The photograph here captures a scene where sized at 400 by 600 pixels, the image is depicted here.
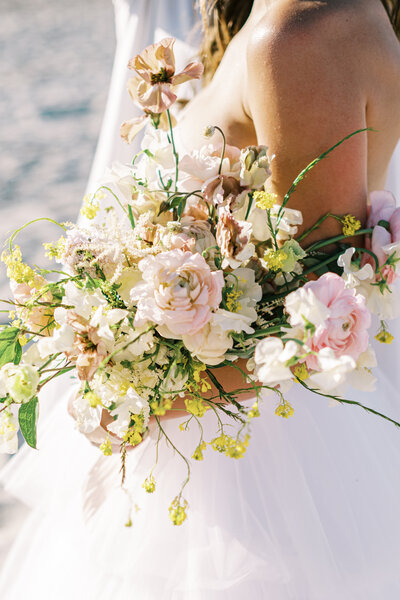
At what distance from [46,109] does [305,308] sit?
20.6 ft

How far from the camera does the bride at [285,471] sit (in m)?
0.90

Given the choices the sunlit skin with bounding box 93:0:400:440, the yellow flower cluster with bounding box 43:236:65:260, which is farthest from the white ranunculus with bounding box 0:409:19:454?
the sunlit skin with bounding box 93:0:400:440

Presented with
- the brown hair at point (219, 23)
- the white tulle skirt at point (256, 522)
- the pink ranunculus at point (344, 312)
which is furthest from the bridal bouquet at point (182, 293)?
the brown hair at point (219, 23)

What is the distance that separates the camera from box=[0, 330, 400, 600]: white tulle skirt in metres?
1.09

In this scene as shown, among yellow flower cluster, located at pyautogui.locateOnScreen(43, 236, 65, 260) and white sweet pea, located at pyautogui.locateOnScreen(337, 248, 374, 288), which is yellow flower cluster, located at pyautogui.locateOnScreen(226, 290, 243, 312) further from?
yellow flower cluster, located at pyautogui.locateOnScreen(43, 236, 65, 260)

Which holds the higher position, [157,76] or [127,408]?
[157,76]

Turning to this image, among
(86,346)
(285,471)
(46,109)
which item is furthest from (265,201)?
(46,109)

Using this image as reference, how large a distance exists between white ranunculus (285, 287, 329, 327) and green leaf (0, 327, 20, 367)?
404mm

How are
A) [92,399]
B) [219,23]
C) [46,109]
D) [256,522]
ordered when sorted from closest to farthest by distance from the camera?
[92,399] → [256,522] → [219,23] → [46,109]

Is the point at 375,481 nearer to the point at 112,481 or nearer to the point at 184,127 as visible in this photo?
the point at 112,481

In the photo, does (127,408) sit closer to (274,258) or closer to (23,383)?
(23,383)

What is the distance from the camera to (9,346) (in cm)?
88

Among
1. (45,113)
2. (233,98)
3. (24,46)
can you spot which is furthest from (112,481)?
(24,46)

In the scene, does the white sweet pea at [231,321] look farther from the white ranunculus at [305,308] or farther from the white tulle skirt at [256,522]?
the white tulle skirt at [256,522]
